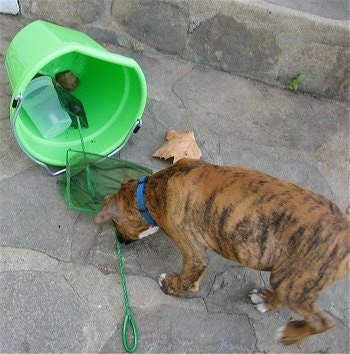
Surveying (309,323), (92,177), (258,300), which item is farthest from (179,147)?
(309,323)

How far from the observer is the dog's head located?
295cm

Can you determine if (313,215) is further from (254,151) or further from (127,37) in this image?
(127,37)

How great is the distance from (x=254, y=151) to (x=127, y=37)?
140 centimetres

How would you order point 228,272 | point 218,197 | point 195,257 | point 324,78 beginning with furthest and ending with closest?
point 324,78, point 228,272, point 195,257, point 218,197

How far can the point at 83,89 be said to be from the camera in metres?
3.76

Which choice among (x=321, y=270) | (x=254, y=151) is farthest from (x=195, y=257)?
(x=254, y=151)

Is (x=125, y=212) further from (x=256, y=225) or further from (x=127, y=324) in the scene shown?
(x=256, y=225)

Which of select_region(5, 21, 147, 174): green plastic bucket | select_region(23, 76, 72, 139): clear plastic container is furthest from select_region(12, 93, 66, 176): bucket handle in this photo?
select_region(23, 76, 72, 139): clear plastic container

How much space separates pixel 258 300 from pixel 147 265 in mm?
701

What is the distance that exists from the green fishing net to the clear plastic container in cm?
22

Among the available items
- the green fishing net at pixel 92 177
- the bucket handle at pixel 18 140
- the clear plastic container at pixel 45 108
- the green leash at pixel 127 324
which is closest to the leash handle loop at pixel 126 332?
the green leash at pixel 127 324

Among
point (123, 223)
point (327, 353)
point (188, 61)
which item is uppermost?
point (188, 61)

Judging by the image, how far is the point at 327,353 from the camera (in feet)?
9.97

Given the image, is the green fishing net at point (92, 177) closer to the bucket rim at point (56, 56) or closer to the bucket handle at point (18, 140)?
the bucket handle at point (18, 140)
